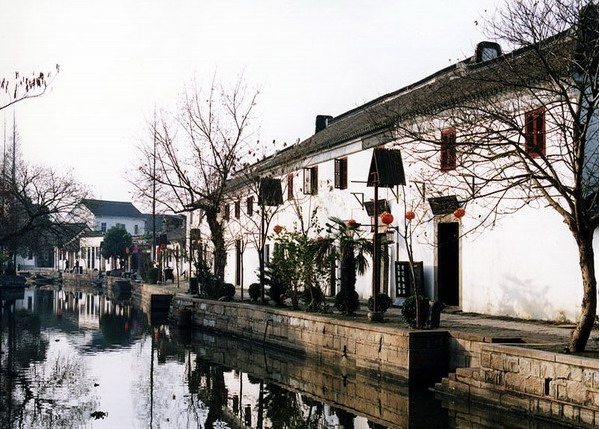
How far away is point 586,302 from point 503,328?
12.1ft

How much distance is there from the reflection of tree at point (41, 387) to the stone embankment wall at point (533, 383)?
620 centimetres

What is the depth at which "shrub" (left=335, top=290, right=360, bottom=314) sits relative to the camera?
16922 millimetres

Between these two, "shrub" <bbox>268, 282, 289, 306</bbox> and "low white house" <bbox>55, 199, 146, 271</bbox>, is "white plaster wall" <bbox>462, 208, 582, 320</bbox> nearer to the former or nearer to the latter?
"shrub" <bbox>268, 282, 289, 306</bbox>

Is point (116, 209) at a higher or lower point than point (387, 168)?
higher

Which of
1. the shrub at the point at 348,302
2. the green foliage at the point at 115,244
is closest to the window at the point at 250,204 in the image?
the shrub at the point at 348,302

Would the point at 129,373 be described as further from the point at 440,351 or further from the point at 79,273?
the point at 79,273

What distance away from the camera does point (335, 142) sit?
952 inches

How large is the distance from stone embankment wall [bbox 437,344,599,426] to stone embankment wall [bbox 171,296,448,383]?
1.05m

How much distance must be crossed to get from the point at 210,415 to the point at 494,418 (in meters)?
4.44

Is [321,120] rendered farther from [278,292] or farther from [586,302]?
[586,302]

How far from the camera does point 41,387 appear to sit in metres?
13.1

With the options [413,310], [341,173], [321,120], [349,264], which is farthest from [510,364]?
[321,120]

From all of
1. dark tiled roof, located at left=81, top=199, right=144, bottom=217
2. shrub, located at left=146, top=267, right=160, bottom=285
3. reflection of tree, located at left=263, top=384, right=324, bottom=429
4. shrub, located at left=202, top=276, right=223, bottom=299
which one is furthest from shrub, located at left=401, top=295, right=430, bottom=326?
dark tiled roof, located at left=81, top=199, right=144, bottom=217

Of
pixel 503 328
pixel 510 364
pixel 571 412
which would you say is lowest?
pixel 571 412
